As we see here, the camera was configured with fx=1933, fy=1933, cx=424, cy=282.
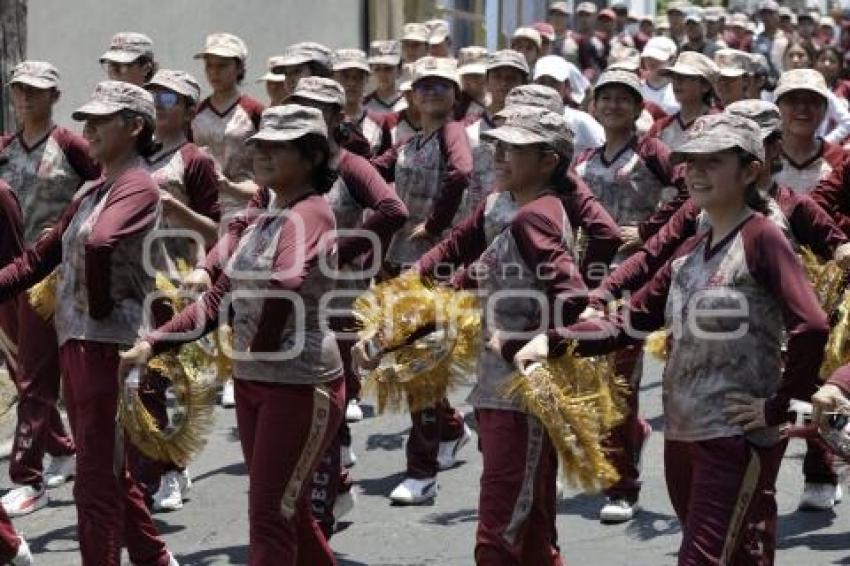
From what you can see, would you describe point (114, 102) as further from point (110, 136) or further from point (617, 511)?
point (617, 511)

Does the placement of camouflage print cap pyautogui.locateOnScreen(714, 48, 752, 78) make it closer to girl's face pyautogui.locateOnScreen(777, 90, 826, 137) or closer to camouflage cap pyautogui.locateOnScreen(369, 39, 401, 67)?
girl's face pyautogui.locateOnScreen(777, 90, 826, 137)

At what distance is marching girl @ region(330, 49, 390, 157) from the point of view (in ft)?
39.3

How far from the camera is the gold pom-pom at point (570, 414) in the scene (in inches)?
263

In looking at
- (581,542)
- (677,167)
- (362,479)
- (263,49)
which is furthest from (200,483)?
(263,49)

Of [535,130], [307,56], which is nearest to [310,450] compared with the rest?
[535,130]

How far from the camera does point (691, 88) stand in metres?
11.2

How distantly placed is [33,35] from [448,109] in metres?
5.52

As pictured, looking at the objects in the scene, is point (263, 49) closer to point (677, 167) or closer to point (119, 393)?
point (677, 167)

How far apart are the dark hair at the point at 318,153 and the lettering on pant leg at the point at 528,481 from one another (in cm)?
117

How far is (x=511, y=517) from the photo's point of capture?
685cm

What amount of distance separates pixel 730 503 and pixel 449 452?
4.39 meters

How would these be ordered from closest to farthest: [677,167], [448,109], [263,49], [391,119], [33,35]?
[677,167]
[448,109]
[391,119]
[33,35]
[263,49]

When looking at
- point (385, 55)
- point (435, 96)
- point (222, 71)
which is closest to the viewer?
point (435, 96)

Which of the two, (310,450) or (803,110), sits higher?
(803,110)
